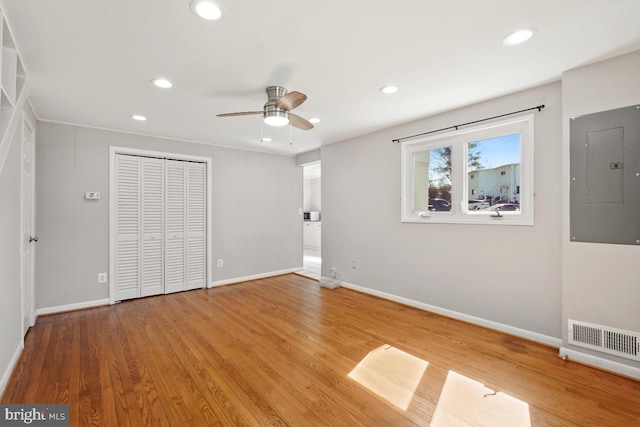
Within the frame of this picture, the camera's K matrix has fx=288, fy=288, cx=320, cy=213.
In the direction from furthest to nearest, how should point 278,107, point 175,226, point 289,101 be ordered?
point 175,226 → point 278,107 → point 289,101

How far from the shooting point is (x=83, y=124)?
3811 millimetres

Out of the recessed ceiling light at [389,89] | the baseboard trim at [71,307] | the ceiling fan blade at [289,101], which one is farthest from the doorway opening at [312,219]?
the ceiling fan blade at [289,101]

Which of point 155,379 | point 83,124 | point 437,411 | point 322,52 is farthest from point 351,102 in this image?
point 83,124

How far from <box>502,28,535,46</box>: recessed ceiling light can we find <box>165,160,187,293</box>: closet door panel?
14.5 feet

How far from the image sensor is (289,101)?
97.4 inches

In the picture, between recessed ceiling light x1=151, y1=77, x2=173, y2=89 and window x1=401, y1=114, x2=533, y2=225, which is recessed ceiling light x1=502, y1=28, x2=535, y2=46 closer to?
window x1=401, y1=114, x2=533, y2=225

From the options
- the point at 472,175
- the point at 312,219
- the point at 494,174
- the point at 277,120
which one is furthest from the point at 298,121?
the point at 312,219

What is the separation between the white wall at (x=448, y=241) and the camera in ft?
8.95

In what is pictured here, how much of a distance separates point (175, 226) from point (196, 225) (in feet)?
1.06

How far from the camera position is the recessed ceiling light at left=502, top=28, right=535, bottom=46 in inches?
75.4

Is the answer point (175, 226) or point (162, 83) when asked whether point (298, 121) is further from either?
point (175, 226)

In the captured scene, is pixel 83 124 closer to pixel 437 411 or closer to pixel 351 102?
pixel 351 102

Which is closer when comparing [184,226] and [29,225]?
[29,225]

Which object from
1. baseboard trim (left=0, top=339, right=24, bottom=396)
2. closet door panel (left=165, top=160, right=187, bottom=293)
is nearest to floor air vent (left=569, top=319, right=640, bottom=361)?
baseboard trim (left=0, top=339, right=24, bottom=396)
